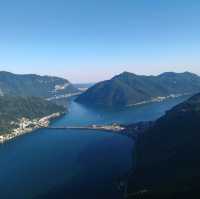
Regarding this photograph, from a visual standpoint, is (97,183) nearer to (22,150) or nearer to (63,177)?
(63,177)

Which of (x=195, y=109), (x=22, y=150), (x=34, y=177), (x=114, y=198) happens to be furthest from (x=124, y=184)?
(x=22, y=150)

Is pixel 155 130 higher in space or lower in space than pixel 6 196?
higher

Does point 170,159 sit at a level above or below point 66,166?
above

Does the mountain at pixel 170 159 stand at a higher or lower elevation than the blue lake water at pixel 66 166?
higher

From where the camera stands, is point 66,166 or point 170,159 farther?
point 66,166

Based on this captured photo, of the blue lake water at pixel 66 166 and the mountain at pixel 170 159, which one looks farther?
the blue lake water at pixel 66 166
